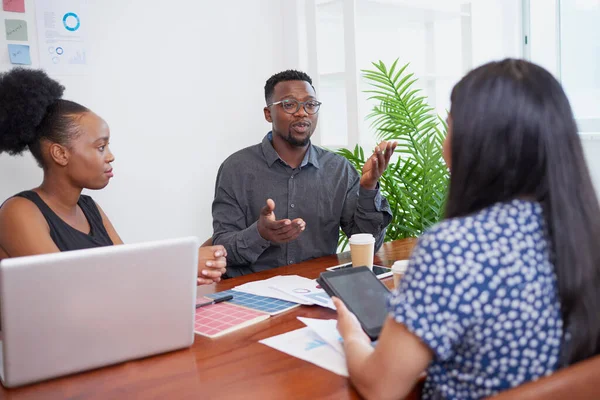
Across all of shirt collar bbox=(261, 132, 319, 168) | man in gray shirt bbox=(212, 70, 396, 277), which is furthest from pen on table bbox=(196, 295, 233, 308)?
shirt collar bbox=(261, 132, 319, 168)

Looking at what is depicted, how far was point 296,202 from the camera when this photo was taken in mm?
2391

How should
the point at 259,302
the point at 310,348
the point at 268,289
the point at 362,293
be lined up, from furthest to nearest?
the point at 268,289 < the point at 259,302 < the point at 362,293 < the point at 310,348

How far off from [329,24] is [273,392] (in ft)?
9.27

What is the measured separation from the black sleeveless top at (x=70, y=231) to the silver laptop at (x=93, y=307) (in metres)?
0.67

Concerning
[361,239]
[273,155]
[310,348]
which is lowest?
[310,348]

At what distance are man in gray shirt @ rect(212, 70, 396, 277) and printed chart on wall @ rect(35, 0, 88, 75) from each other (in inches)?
33.3

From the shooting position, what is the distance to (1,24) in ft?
7.75

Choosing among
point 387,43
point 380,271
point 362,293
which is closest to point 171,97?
point 387,43

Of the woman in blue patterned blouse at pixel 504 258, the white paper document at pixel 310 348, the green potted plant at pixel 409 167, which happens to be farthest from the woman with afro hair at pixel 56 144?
the green potted plant at pixel 409 167

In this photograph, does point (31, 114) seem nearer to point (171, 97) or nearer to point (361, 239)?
point (361, 239)

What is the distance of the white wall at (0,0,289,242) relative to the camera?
2693mm

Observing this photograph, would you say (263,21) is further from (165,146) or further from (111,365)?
(111,365)

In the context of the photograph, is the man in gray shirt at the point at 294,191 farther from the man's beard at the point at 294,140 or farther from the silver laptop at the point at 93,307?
the silver laptop at the point at 93,307

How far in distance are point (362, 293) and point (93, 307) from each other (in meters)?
0.57
